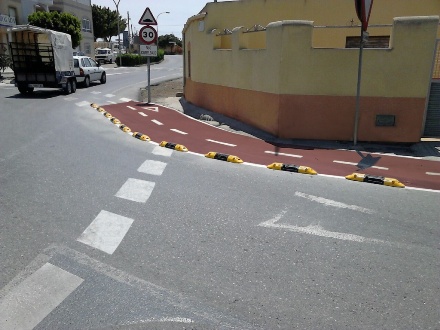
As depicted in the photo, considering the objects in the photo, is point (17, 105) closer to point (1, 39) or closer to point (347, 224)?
point (347, 224)

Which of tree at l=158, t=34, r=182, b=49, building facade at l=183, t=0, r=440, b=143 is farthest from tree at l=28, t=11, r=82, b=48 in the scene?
tree at l=158, t=34, r=182, b=49

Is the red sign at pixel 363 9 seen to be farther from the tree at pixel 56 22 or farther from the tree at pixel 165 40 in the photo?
the tree at pixel 165 40

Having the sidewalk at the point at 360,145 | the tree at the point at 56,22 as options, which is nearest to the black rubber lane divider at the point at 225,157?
the sidewalk at the point at 360,145

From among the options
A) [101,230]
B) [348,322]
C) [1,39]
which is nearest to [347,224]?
[348,322]

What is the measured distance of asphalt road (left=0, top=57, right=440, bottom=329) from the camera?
132 inches

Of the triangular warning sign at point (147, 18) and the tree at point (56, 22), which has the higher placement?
the tree at point (56, 22)

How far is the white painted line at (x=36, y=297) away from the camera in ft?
10.6

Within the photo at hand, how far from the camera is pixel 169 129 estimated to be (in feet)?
39.6

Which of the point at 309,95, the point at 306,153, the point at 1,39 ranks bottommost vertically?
the point at 306,153

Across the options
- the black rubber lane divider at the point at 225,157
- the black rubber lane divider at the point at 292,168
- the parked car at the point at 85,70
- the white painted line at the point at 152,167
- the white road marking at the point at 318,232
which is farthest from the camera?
the parked car at the point at 85,70

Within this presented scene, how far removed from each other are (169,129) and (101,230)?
7460mm

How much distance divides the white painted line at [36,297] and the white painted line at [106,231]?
2.00 ft

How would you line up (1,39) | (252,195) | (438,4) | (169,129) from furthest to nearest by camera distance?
(1,39) → (438,4) → (169,129) → (252,195)

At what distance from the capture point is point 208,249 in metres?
4.43
